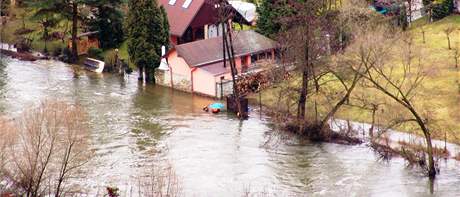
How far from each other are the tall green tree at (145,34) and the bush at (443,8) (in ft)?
73.7

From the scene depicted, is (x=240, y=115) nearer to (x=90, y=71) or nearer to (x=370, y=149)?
(x=370, y=149)

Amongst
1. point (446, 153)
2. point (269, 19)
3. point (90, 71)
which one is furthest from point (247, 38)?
point (446, 153)

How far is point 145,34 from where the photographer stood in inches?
2498

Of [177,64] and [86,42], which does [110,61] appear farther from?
[177,64]

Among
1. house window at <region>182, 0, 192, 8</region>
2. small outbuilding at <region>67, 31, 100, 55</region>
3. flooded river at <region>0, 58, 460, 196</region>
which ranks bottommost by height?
flooded river at <region>0, 58, 460, 196</region>

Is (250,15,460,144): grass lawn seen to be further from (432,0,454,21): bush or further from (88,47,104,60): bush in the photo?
(88,47,104,60): bush

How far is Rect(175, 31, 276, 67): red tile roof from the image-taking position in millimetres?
61625

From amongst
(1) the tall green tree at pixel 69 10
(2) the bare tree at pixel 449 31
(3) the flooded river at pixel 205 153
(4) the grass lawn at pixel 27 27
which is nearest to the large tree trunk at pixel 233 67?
(3) the flooded river at pixel 205 153

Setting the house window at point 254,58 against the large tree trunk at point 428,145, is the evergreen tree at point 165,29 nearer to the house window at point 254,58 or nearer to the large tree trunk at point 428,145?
the house window at point 254,58

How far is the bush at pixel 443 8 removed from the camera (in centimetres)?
7062

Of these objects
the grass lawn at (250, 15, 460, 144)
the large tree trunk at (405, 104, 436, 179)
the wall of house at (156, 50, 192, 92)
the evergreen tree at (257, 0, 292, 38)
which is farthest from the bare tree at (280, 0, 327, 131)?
the evergreen tree at (257, 0, 292, 38)

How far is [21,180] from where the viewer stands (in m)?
38.9

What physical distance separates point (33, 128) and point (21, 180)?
2.65m

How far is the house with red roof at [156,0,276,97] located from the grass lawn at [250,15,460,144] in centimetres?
324
